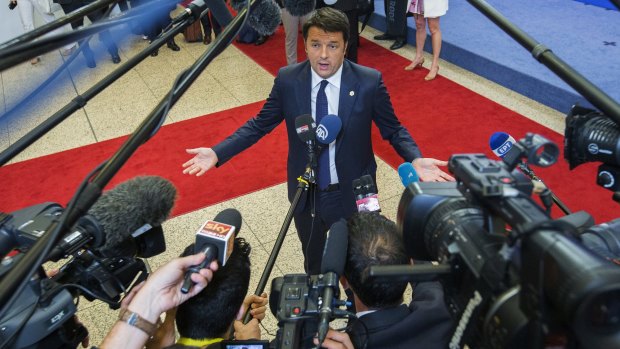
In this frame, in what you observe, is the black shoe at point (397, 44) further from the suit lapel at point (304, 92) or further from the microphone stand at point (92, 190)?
the microphone stand at point (92, 190)

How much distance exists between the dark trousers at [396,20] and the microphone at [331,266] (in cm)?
459

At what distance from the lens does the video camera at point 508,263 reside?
1.83 ft

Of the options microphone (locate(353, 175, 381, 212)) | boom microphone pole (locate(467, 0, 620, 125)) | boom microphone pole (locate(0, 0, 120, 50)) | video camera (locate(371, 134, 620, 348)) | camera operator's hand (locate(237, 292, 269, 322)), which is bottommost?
camera operator's hand (locate(237, 292, 269, 322))

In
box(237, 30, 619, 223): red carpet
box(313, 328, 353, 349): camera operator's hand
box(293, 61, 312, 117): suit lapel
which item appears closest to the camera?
box(313, 328, 353, 349): camera operator's hand

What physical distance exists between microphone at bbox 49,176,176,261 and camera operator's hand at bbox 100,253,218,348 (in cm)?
20

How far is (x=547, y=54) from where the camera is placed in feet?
2.86

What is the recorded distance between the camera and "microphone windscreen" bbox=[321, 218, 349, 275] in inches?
43.1

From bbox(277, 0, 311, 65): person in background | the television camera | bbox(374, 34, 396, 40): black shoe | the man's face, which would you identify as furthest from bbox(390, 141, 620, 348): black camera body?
bbox(374, 34, 396, 40): black shoe

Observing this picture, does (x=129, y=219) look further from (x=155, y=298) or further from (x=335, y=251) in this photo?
(x=335, y=251)

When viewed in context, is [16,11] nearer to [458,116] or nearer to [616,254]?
[458,116]

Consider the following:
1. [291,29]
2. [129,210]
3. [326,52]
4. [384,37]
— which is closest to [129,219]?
[129,210]

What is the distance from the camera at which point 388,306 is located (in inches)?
49.2

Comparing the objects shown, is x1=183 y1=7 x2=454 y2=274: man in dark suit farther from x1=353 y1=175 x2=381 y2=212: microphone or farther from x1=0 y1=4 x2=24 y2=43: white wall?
x1=0 y1=4 x2=24 y2=43: white wall

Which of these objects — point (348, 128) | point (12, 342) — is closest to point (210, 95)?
point (348, 128)
